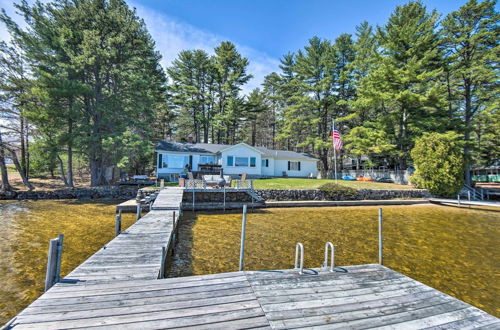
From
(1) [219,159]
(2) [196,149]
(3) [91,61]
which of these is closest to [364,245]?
(1) [219,159]

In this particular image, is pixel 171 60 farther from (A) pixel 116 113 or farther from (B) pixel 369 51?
(B) pixel 369 51

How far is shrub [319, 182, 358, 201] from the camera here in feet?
54.1

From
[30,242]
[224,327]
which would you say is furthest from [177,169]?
[224,327]

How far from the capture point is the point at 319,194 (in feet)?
54.4

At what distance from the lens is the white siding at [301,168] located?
27.5m

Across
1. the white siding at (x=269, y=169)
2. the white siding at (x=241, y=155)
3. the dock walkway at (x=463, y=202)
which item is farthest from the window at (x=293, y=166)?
the dock walkway at (x=463, y=202)

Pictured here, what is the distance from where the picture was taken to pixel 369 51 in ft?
89.6

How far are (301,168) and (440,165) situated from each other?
1405 cm

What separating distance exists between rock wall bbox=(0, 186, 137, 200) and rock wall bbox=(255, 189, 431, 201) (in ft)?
36.4

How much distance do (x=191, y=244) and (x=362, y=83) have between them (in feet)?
88.7

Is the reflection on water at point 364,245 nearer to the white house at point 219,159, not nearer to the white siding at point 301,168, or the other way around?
the white house at point 219,159

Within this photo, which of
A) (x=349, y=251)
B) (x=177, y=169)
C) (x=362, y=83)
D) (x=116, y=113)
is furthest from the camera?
(x=362, y=83)

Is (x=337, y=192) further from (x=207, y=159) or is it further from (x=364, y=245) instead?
(x=207, y=159)

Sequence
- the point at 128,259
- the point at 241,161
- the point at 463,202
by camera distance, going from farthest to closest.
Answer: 1. the point at 241,161
2. the point at 463,202
3. the point at 128,259
